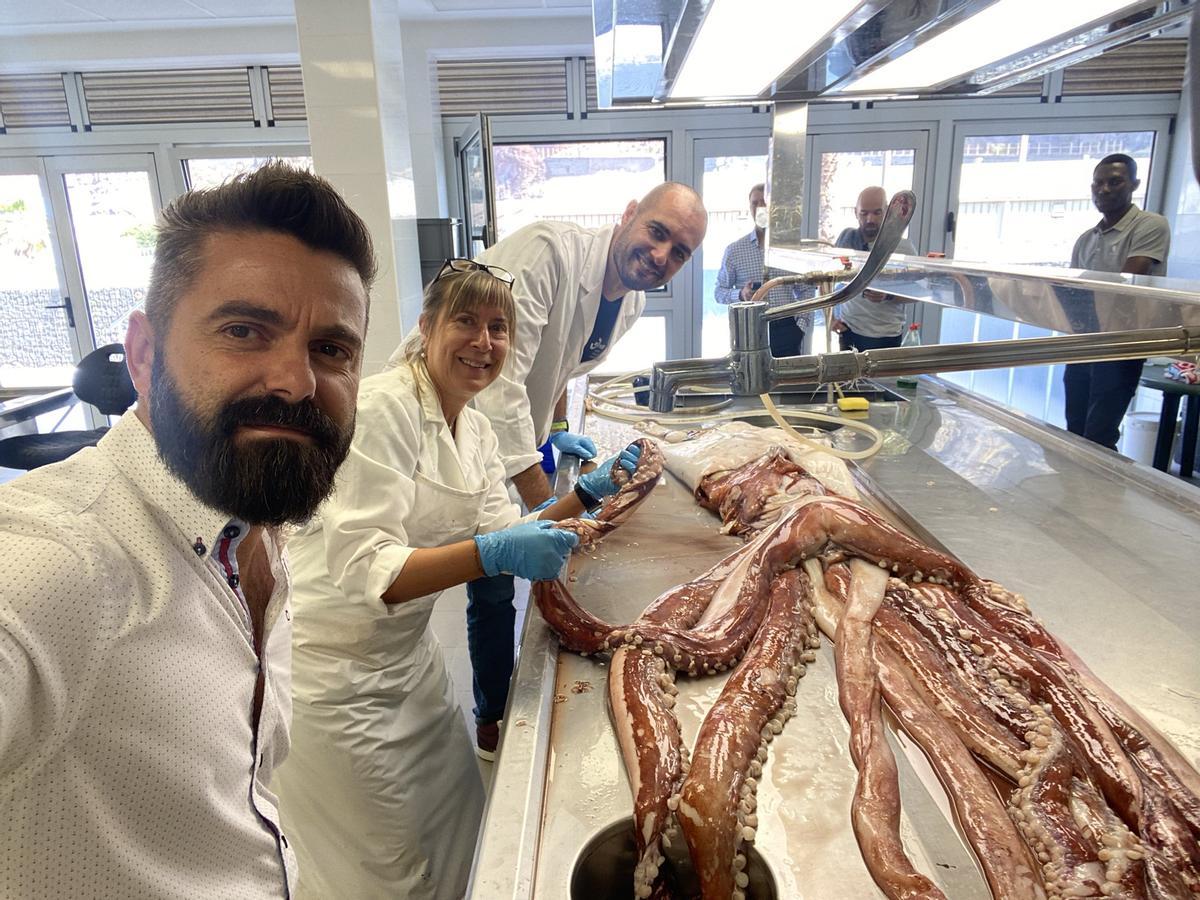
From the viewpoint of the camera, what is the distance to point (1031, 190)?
673 centimetres

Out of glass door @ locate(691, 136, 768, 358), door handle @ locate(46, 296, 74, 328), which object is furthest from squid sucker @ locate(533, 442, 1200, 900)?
door handle @ locate(46, 296, 74, 328)

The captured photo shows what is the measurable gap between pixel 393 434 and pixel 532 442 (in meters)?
0.92

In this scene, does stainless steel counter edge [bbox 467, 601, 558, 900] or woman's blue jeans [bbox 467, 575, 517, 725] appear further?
woman's blue jeans [bbox 467, 575, 517, 725]

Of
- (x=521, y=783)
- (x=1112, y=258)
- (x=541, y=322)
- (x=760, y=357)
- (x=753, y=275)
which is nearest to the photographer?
(x=521, y=783)

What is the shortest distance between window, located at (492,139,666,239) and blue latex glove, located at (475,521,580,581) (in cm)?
564

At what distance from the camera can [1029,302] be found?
1.69 m

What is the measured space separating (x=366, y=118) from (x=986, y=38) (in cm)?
367

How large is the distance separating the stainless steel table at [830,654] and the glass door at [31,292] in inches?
277

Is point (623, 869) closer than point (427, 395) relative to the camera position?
Yes

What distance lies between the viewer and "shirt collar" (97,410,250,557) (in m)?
0.96

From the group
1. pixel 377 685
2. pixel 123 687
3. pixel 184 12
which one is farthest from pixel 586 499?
pixel 184 12

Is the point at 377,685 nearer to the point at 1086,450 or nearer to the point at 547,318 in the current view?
the point at 547,318

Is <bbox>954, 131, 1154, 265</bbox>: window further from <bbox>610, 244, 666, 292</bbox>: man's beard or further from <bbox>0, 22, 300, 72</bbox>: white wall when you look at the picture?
<bbox>0, 22, 300, 72</bbox>: white wall

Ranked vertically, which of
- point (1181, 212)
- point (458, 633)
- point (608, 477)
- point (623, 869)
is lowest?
point (458, 633)
